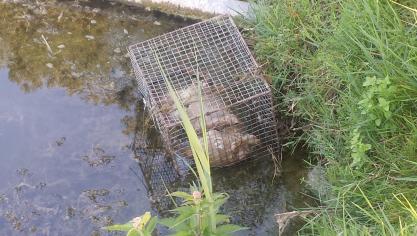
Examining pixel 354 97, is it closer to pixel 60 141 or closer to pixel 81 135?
pixel 81 135

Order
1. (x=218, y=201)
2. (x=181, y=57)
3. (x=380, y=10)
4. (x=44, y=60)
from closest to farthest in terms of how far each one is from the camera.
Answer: (x=218, y=201)
(x=380, y=10)
(x=181, y=57)
(x=44, y=60)

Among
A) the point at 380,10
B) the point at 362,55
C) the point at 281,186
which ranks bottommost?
the point at 281,186

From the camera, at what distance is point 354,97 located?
3.26 m

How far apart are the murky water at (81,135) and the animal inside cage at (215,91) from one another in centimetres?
25

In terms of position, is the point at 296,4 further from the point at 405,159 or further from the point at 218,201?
the point at 218,201

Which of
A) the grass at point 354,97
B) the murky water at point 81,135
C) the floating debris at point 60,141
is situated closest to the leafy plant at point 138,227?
the grass at point 354,97

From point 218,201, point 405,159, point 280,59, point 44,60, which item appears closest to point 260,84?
point 280,59

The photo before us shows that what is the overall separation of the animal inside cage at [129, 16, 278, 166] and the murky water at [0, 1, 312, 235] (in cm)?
25

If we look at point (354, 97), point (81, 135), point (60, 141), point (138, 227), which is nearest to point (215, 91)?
point (354, 97)

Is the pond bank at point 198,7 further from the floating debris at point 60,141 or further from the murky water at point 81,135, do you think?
the floating debris at point 60,141

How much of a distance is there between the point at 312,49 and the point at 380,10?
68 cm

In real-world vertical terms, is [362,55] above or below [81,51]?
below

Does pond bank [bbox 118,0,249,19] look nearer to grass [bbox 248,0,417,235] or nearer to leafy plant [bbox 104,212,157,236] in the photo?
grass [bbox 248,0,417,235]

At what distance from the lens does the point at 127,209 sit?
385 centimetres
